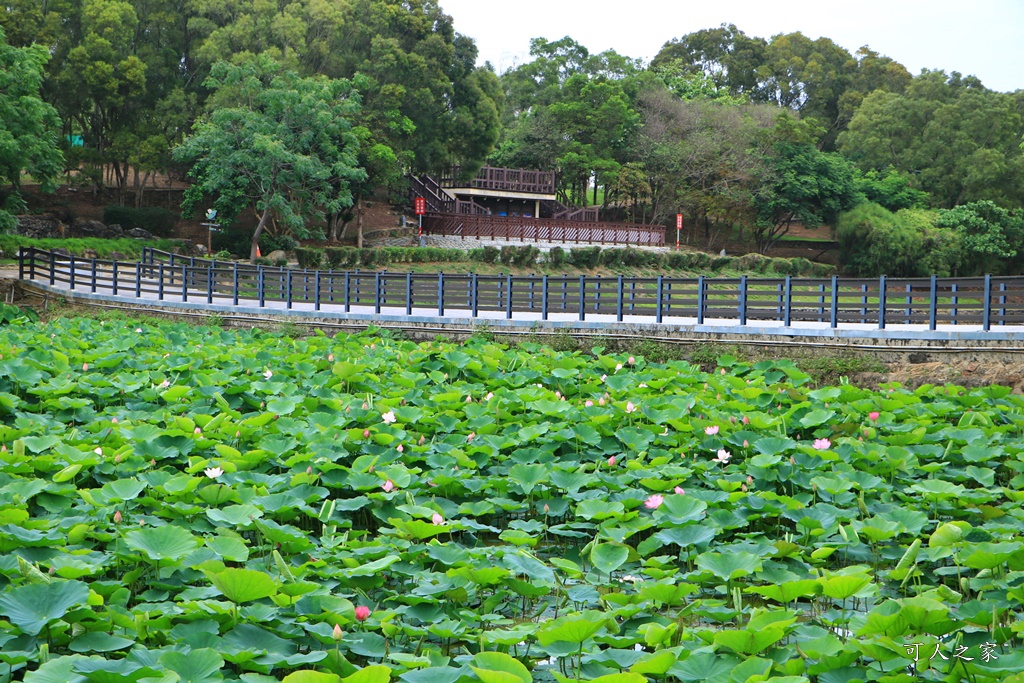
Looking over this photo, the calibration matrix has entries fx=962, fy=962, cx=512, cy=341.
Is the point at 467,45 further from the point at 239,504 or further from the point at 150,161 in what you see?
the point at 239,504

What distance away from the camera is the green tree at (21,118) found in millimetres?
23641

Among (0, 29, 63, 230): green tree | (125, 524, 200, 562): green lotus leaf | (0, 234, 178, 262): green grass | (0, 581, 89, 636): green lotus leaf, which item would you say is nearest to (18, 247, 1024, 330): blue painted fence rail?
(0, 29, 63, 230): green tree

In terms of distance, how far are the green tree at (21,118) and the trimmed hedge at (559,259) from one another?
7.85 m

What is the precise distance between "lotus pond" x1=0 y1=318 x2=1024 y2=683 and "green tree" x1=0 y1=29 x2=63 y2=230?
17.5m

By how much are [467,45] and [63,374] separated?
3193 centimetres

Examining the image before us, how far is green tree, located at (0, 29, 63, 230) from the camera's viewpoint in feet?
77.6

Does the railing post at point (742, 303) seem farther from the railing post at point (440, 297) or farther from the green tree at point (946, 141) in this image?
the green tree at point (946, 141)

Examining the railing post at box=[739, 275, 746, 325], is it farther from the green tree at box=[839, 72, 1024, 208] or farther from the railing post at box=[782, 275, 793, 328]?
the green tree at box=[839, 72, 1024, 208]

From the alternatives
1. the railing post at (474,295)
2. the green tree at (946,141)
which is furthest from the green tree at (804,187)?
the railing post at (474,295)

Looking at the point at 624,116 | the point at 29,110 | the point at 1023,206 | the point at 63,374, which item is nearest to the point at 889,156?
the point at 1023,206

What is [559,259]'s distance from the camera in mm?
34625

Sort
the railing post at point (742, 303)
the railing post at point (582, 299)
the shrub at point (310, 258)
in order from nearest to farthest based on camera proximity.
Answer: the railing post at point (742, 303) → the railing post at point (582, 299) → the shrub at point (310, 258)

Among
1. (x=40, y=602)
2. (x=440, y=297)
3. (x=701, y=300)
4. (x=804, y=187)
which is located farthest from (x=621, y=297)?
(x=804, y=187)

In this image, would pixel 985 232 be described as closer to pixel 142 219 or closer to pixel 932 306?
pixel 932 306
